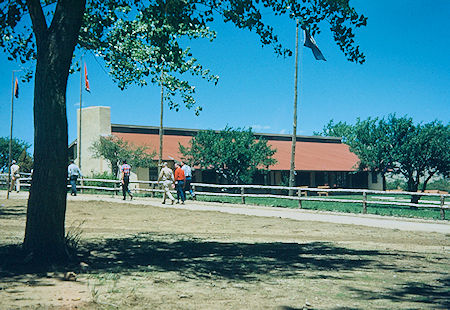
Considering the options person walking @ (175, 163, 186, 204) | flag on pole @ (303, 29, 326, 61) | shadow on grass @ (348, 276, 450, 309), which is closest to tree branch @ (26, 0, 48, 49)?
flag on pole @ (303, 29, 326, 61)

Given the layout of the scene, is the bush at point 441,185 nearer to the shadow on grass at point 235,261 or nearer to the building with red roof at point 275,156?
the building with red roof at point 275,156

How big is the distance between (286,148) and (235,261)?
4166cm

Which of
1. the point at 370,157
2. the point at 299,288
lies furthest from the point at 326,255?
the point at 370,157

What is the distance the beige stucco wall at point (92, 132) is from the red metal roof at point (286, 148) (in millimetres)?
1310

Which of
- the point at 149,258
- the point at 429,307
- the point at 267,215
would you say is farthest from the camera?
the point at 267,215

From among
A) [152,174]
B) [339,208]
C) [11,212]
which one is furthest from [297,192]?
[152,174]

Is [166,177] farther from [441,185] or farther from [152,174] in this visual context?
[441,185]

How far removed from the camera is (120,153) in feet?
126

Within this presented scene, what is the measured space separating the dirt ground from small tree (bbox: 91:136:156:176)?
23.5m

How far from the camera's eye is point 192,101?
39.2 feet

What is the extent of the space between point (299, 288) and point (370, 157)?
31812mm

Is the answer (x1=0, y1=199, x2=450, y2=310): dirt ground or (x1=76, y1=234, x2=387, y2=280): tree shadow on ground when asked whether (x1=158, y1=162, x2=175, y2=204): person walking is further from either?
(x1=76, y1=234, x2=387, y2=280): tree shadow on ground

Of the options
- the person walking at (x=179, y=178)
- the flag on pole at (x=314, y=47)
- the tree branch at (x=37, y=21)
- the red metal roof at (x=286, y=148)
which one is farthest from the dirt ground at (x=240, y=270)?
the red metal roof at (x=286, y=148)

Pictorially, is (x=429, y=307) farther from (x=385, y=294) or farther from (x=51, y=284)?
(x=51, y=284)
